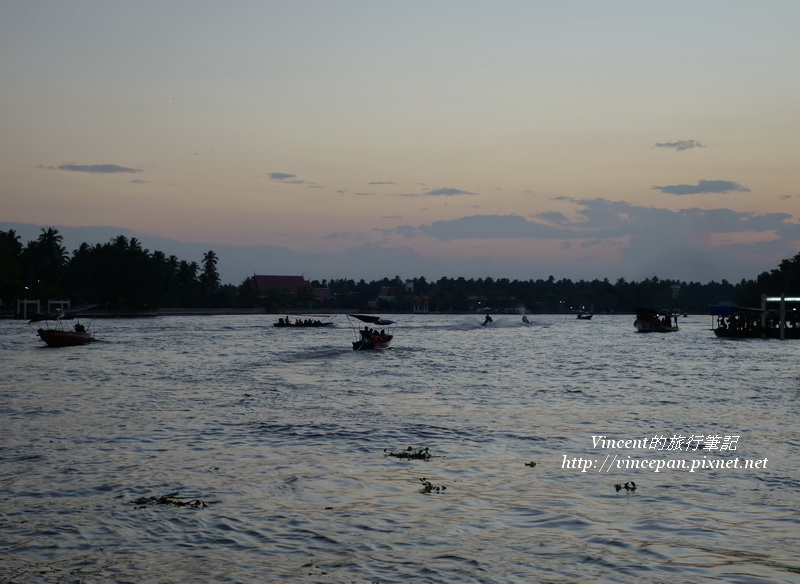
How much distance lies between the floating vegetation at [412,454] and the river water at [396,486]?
35 centimetres

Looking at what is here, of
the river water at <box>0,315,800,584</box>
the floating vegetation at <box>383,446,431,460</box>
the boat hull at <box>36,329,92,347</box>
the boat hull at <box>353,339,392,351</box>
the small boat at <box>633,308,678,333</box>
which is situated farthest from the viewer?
the small boat at <box>633,308,678,333</box>

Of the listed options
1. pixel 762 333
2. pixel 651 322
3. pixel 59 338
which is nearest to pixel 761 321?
pixel 762 333

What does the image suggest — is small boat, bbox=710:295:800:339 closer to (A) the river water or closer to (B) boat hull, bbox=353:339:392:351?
(B) boat hull, bbox=353:339:392:351

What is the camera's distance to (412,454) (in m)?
21.5

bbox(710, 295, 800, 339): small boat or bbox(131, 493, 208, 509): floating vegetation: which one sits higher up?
bbox(710, 295, 800, 339): small boat

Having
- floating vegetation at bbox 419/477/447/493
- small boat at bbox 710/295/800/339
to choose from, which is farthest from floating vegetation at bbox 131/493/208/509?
small boat at bbox 710/295/800/339

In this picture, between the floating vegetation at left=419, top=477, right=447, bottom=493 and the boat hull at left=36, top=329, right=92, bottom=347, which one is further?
the boat hull at left=36, top=329, right=92, bottom=347

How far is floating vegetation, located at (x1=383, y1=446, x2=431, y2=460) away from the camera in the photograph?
2111cm

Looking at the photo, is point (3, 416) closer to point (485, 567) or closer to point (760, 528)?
point (485, 567)

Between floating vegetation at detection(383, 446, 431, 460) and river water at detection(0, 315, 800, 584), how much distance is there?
1.15 ft

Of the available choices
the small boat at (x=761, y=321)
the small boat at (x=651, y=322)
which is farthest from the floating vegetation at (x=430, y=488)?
the small boat at (x=651, y=322)

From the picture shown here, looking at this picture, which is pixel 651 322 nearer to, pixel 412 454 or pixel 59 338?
pixel 59 338

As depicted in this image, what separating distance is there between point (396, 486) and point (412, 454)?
12.1ft

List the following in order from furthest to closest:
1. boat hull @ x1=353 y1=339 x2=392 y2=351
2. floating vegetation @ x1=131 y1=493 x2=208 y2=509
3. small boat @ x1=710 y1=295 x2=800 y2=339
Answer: small boat @ x1=710 y1=295 x2=800 y2=339, boat hull @ x1=353 y1=339 x2=392 y2=351, floating vegetation @ x1=131 y1=493 x2=208 y2=509
